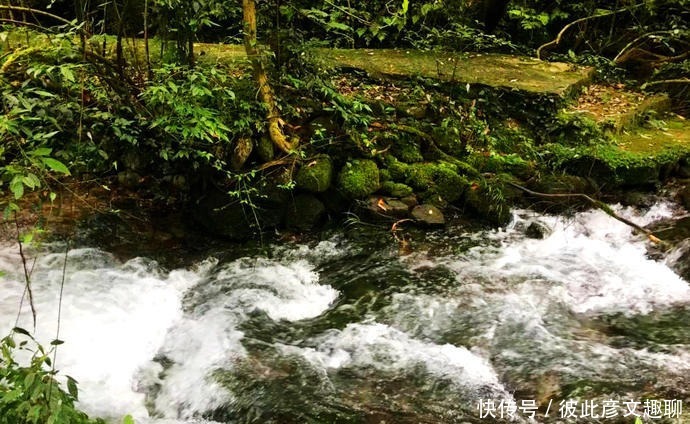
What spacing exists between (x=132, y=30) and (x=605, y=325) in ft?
19.2

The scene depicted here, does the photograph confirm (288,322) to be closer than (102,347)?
No

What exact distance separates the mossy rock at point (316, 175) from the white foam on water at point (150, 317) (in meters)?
0.85

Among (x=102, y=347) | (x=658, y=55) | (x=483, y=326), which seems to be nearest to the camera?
(x=102, y=347)

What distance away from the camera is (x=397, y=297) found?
5.09 meters

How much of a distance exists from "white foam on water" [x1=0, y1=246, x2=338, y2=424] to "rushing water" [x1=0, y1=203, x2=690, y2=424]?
0.02m

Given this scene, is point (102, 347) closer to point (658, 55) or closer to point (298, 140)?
point (298, 140)

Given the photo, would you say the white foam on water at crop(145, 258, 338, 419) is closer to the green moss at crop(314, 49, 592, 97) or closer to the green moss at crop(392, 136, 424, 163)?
the green moss at crop(392, 136, 424, 163)

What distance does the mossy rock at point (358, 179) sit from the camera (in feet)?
19.5

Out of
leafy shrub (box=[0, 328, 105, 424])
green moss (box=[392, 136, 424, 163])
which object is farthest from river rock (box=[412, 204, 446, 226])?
leafy shrub (box=[0, 328, 105, 424])

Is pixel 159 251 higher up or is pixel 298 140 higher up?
pixel 298 140

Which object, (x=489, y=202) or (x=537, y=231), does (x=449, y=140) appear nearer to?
(x=489, y=202)

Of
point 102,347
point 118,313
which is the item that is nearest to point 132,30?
point 118,313

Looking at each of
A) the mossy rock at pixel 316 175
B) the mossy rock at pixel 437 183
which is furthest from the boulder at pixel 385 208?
the mossy rock at pixel 316 175

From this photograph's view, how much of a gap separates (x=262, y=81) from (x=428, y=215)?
2.39 metres
